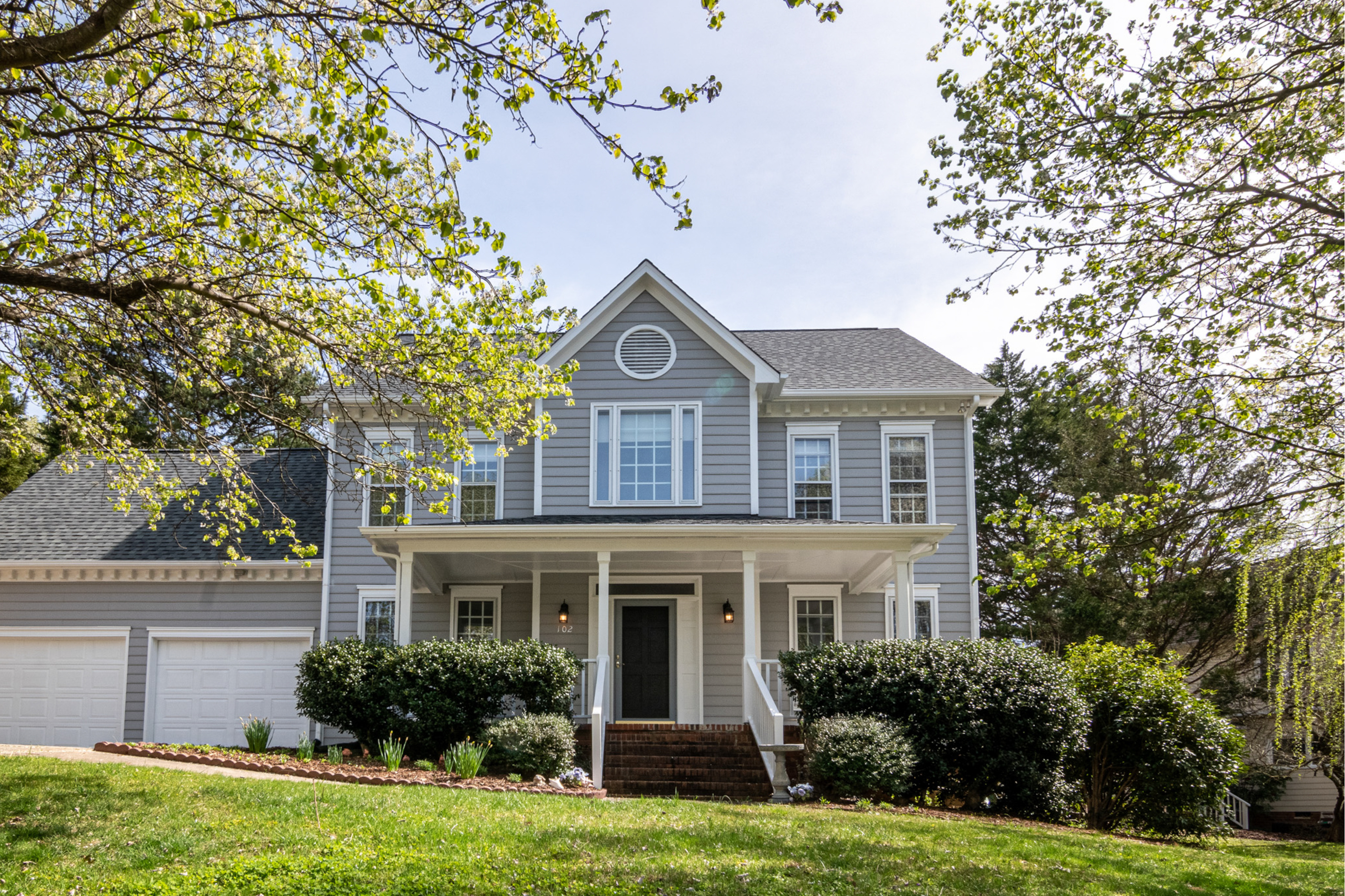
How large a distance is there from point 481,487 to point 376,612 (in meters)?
2.84

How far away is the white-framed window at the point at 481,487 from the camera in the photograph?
16234 millimetres

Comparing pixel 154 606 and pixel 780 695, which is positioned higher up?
pixel 154 606

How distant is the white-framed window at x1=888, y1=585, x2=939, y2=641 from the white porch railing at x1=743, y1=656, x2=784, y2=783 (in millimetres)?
3747

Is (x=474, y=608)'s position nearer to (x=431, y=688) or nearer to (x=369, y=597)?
(x=369, y=597)

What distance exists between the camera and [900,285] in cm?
1282

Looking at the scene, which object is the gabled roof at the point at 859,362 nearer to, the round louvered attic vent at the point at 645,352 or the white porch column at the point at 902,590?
the round louvered attic vent at the point at 645,352

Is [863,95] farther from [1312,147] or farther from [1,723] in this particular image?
[1,723]

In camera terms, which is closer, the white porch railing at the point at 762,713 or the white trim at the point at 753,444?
the white porch railing at the point at 762,713

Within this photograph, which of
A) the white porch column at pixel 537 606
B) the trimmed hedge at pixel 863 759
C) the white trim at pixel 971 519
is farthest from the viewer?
the white trim at pixel 971 519

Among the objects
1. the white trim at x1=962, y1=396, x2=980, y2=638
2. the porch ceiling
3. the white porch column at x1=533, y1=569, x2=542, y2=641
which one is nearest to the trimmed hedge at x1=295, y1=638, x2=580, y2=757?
the porch ceiling

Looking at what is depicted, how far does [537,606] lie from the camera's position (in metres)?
15.3

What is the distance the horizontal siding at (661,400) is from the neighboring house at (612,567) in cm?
Answer: 3

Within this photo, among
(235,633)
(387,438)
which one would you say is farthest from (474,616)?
(235,633)

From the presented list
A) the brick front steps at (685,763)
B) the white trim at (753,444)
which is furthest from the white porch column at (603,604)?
the white trim at (753,444)
